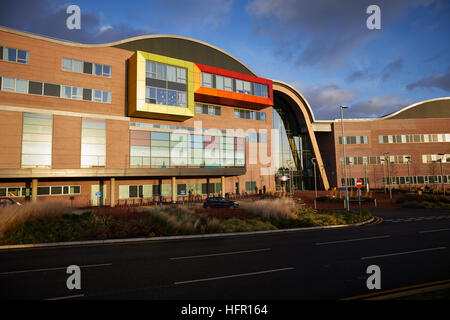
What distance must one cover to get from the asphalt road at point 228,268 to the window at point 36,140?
22.1m

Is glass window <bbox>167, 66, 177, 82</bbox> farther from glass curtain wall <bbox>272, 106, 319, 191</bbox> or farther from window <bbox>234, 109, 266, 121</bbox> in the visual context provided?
glass curtain wall <bbox>272, 106, 319, 191</bbox>

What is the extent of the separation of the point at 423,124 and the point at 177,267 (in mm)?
70787

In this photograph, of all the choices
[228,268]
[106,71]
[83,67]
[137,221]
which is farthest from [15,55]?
[228,268]

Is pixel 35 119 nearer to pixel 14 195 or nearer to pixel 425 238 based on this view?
pixel 14 195

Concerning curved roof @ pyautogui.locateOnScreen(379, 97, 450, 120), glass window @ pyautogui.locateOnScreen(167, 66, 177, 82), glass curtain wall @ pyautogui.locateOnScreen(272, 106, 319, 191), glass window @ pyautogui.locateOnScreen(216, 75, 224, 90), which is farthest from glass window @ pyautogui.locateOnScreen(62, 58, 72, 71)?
curved roof @ pyautogui.locateOnScreen(379, 97, 450, 120)

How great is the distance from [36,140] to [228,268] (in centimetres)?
3142

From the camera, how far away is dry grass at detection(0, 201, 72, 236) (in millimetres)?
14648

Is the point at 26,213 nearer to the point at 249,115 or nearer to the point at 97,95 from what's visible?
the point at 97,95

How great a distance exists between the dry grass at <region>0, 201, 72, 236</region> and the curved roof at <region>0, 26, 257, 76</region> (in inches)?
972

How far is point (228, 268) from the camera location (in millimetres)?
9484

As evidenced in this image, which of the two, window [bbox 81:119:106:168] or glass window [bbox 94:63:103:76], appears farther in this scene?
glass window [bbox 94:63:103:76]

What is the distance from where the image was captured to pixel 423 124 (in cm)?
6094

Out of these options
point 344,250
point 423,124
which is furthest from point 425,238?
point 423,124

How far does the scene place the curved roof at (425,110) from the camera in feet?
203
